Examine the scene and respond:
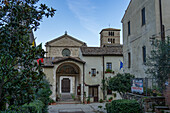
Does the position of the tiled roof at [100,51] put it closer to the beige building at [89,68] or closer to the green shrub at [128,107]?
the beige building at [89,68]

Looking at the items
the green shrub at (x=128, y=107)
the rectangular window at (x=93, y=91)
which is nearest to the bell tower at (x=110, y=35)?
the rectangular window at (x=93, y=91)

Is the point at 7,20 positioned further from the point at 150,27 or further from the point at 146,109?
the point at 150,27

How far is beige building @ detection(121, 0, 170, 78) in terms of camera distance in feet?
40.7

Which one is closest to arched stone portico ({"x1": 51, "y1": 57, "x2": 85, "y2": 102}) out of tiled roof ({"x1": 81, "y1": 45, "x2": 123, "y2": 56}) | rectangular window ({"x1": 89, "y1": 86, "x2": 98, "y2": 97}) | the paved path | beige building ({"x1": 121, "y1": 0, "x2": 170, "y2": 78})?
rectangular window ({"x1": 89, "y1": 86, "x2": 98, "y2": 97})

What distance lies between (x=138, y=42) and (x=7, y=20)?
12859 mm

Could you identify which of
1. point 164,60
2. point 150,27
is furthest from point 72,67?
point 164,60

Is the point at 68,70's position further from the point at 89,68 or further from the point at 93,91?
the point at 93,91

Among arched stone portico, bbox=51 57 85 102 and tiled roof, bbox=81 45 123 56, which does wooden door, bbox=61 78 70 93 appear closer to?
arched stone portico, bbox=51 57 85 102

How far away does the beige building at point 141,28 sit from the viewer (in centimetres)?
1241

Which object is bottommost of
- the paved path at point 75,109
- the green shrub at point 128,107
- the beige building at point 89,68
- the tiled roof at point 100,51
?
the paved path at point 75,109

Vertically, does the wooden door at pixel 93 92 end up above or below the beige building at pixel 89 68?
below

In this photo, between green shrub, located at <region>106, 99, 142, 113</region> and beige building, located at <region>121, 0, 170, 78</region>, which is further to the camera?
beige building, located at <region>121, 0, 170, 78</region>

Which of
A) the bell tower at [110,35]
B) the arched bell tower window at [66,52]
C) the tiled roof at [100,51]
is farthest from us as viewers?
the bell tower at [110,35]

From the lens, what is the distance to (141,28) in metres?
14.9
